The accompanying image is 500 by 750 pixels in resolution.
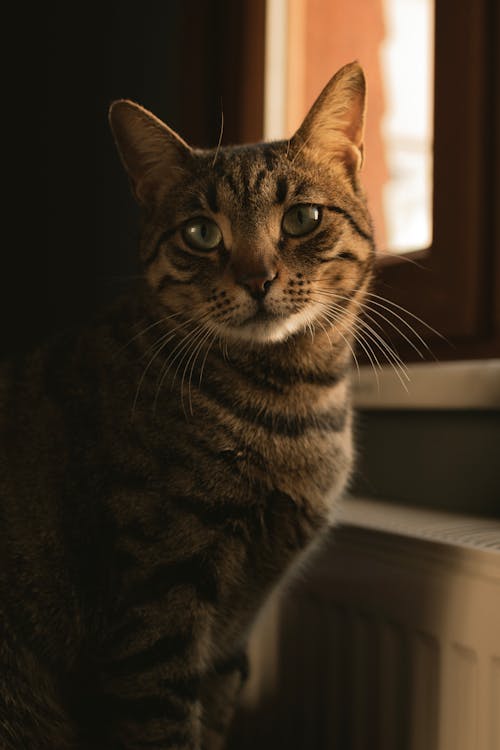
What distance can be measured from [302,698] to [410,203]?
2.90 ft

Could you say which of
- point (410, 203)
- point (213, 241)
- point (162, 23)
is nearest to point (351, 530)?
point (213, 241)

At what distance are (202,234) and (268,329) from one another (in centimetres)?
17

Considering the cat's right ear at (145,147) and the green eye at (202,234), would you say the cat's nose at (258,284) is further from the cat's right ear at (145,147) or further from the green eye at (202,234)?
the cat's right ear at (145,147)

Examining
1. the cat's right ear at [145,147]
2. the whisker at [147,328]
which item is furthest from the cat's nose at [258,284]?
the cat's right ear at [145,147]

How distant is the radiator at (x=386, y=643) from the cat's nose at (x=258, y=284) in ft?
1.13

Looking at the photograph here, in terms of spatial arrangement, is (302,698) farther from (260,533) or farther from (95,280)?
→ (95,280)

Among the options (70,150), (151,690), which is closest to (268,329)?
(151,690)

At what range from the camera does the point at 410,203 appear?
1.38 m

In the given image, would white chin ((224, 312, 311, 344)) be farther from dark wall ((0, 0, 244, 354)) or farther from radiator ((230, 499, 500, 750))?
dark wall ((0, 0, 244, 354))

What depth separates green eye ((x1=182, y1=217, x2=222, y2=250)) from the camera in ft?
3.03

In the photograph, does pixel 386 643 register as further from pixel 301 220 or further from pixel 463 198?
pixel 463 198

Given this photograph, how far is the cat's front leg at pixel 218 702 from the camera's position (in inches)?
41.0

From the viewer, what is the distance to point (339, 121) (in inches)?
36.9

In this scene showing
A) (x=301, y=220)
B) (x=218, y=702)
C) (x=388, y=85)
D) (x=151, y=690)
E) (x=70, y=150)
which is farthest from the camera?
(x=70, y=150)
